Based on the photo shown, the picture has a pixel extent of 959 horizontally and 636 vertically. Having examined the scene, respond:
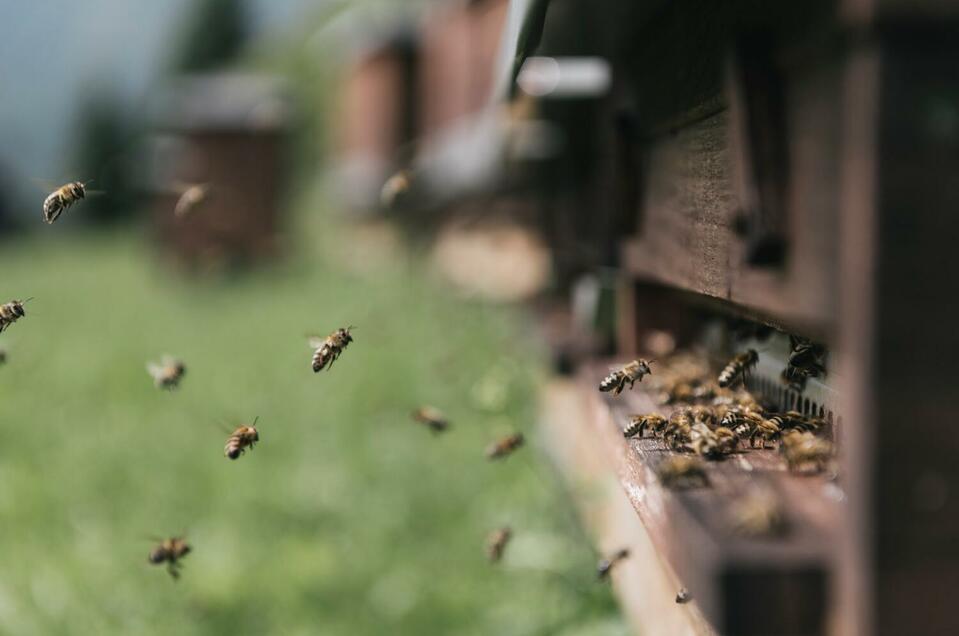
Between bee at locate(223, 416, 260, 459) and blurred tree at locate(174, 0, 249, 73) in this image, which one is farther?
blurred tree at locate(174, 0, 249, 73)

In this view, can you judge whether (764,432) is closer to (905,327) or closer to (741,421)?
(741,421)

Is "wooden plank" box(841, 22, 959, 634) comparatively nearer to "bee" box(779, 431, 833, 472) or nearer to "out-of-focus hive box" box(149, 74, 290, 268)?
"bee" box(779, 431, 833, 472)

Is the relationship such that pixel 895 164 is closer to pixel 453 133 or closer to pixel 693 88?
pixel 693 88

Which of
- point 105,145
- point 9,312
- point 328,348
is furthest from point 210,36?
point 328,348

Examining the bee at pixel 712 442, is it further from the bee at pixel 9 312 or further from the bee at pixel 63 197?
the bee at pixel 63 197

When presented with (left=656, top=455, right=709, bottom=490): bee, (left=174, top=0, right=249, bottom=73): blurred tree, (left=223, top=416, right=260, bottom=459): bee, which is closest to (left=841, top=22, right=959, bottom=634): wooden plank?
(left=656, top=455, right=709, bottom=490): bee

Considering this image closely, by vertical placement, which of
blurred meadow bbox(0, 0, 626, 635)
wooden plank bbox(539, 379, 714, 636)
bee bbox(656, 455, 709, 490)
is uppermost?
bee bbox(656, 455, 709, 490)
